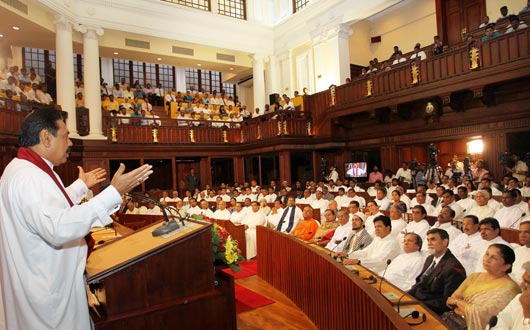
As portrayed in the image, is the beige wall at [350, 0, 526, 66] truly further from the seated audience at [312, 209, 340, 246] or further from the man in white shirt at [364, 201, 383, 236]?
the seated audience at [312, 209, 340, 246]

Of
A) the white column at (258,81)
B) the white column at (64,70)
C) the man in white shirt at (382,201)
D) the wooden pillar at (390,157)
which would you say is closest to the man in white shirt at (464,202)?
the man in white shirt at (382,201)

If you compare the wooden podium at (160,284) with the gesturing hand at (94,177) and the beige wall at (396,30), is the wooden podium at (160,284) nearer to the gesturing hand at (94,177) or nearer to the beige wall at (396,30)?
the gesturing hand at (94,177)

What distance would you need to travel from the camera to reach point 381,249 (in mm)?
4934

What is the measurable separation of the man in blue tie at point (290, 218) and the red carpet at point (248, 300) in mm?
2510

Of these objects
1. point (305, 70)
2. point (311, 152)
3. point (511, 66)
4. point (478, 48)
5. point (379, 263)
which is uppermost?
point (305, 70)

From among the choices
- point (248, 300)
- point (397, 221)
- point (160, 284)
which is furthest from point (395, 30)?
point (160, 284)

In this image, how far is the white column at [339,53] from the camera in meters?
16.3

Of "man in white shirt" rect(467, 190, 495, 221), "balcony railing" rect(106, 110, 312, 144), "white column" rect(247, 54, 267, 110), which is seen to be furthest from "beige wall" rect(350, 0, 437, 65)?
"man in white shirt" rect(467, 190, 495, 221)

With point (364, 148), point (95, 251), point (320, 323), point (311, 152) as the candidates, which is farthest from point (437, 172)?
point (95, 251)

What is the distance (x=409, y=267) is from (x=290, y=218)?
435 centimetres

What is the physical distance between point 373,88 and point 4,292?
11860 millimetres

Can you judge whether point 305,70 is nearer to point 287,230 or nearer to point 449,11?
point 449,11

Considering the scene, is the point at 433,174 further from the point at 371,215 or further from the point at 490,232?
the point at 490,232

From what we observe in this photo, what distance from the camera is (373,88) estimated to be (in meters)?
12.3
